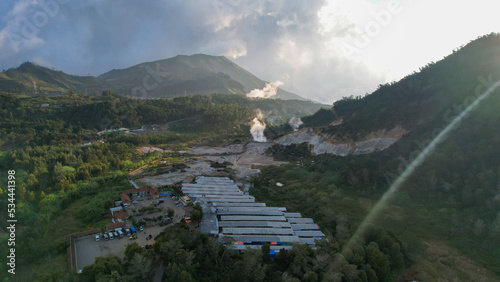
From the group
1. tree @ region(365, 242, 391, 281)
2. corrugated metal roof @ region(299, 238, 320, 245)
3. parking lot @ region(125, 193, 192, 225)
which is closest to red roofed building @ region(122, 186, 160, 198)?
parking lot @ region(125, 193, 192, 225)

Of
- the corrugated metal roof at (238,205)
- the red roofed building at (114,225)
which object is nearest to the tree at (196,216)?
the corrugated metal roof at (238,205)

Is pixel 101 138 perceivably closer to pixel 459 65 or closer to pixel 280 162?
pixel 280 162

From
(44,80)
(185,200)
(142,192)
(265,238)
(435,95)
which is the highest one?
(44,80)

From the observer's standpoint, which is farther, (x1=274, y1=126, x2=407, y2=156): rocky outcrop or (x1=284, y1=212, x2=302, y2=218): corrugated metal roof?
(x1=274, y1=126, x2=407, y2=156): rocky outcrop

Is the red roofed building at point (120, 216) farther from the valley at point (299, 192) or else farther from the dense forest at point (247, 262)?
the dense forest at point (247, 262)

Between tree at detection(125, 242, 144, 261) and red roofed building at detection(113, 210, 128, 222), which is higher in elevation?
red roofed building at detection(113, 210, 128, 222)

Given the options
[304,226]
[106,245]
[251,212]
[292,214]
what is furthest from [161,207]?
[304,226]

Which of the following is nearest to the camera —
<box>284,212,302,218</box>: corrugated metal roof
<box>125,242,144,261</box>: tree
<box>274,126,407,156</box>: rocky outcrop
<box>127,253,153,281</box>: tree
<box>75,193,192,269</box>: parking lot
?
<box>127,253,153,281</box>: tree

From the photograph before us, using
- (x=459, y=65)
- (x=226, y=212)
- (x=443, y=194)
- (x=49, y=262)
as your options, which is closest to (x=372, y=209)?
(x=443, y=194)

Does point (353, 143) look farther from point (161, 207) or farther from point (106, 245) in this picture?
point (106, 245)

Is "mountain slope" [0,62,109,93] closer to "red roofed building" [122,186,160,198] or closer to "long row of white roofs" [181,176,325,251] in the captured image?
"red roofed building" [122,186,160,198]
